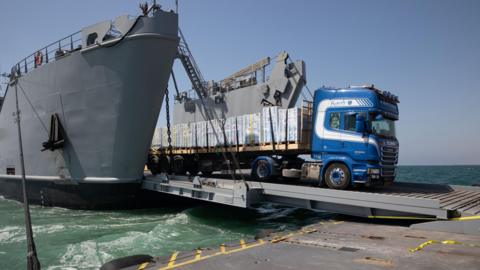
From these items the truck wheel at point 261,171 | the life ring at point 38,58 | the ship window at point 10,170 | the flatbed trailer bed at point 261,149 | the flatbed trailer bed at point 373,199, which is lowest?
the flatbed trailer bed at point 373,199

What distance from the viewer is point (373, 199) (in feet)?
30.8

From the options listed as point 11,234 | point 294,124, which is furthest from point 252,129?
point 11,234

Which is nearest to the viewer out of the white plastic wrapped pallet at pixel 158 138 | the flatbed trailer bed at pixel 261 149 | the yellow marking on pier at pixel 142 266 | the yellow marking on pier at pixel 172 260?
the yellow marking on pier at pixel 142 266

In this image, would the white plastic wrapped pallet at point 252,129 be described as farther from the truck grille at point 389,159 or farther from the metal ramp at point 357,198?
the truck grille at point 389,159

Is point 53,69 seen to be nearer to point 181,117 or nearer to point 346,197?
point 181,117

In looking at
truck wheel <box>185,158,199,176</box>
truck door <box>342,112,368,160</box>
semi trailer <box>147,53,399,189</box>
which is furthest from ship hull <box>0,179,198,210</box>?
truck door <box>342,112,368,160</box>

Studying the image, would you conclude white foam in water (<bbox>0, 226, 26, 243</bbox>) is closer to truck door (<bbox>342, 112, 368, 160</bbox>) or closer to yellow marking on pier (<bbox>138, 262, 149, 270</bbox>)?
yellow marking on pier (<bbox>138, 262, 149, 270</bbox>)

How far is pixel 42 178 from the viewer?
57.0ft

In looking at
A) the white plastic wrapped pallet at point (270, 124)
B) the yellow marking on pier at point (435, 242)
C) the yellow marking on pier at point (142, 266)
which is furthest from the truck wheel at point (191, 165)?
the yellow marking on pier at point (435, 242)

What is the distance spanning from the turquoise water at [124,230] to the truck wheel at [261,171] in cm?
158

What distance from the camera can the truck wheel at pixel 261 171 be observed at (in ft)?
42.7

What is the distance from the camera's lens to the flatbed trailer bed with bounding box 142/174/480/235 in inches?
336

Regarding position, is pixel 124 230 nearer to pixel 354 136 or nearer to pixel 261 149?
pixel 261 149

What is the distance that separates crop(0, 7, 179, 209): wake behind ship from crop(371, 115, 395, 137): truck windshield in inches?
329
